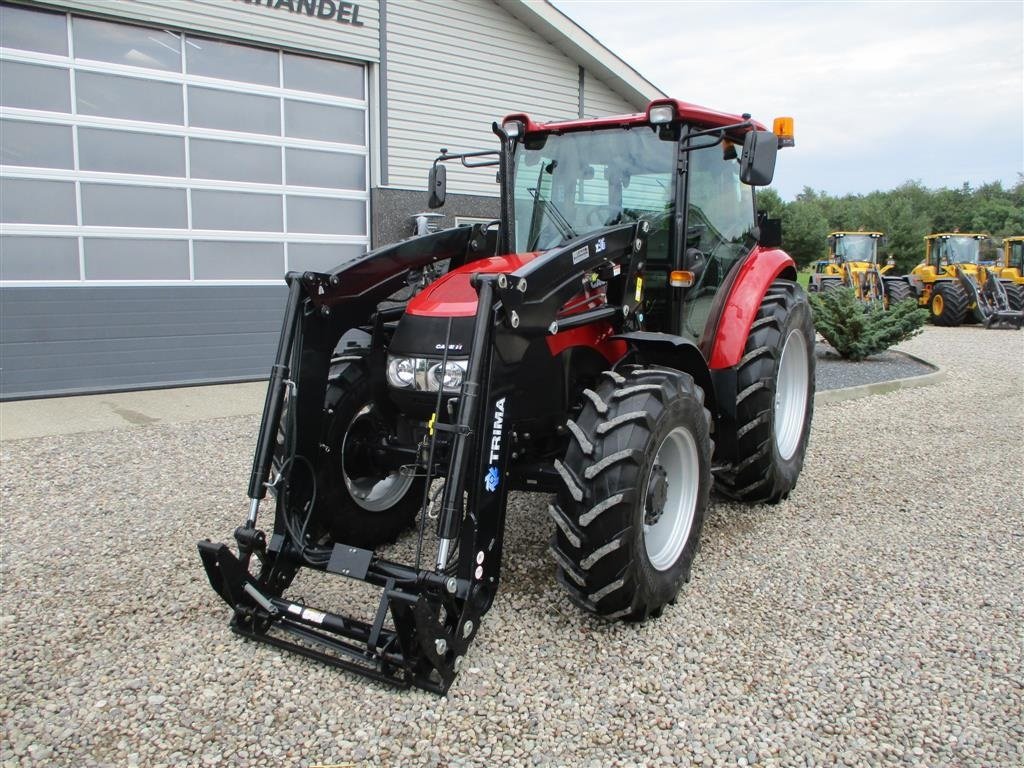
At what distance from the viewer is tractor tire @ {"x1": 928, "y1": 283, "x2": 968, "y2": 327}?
18516 mm

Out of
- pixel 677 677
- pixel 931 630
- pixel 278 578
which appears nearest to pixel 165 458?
pixel 278 578

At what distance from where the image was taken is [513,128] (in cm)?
446

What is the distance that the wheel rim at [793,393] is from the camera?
5.34 metres

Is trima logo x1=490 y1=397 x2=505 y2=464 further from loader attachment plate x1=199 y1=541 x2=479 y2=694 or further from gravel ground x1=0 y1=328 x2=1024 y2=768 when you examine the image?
gravel ground x1=0 y1=328 x2=1024 y2=768

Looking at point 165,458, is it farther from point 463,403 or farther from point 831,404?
point 831,404

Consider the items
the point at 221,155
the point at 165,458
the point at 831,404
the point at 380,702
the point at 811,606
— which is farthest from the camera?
the point at 221,155

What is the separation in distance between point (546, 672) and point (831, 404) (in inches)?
250

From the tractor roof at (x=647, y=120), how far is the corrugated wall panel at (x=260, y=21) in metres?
6.02

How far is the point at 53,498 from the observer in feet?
17.2

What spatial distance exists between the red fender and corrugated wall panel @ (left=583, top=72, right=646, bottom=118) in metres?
7.45

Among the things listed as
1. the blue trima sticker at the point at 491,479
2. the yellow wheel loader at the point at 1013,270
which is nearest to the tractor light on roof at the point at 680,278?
the blue trima sticker at the point at 491,479

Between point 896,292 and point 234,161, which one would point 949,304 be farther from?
point 234,161

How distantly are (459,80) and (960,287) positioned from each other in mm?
13688

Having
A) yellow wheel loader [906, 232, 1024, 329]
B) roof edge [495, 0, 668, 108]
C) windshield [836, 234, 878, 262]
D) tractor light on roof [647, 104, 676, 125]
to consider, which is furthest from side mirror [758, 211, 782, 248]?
windshield [836, 234, 878, 262]
